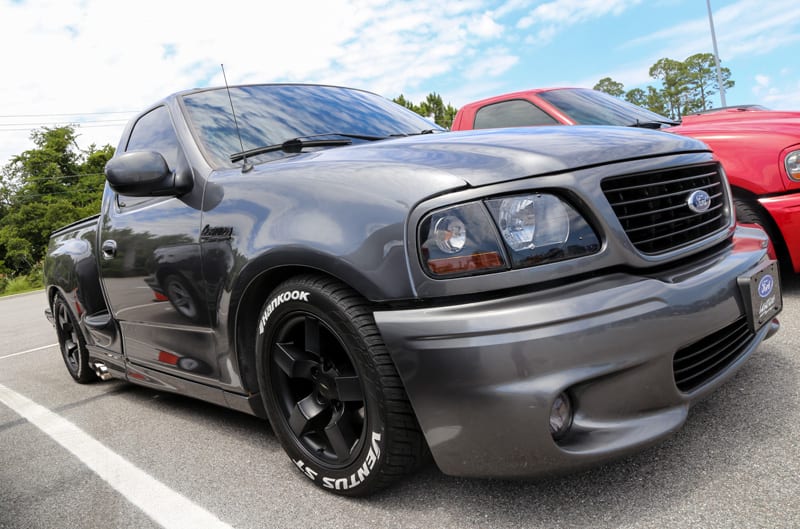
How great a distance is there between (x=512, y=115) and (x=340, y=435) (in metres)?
3.95

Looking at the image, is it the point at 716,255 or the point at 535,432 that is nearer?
the point at 535,432

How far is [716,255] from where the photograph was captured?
2053mm

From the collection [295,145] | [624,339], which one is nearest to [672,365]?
[624,339]

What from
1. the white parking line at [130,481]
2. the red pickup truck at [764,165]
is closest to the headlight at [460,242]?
the white parking line at [130,481]

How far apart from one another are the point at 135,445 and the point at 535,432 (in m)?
2.16

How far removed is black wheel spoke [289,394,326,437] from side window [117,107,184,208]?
4.06ft

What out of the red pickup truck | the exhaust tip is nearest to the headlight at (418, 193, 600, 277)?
the red pickup truck

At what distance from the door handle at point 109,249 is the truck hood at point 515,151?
146 cm

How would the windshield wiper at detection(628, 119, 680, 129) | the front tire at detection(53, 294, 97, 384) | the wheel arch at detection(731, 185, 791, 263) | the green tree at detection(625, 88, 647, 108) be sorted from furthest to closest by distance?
1. the green tree at detection(625, 88, 647, 108)
2. the windshield wiper at detection(628, 119, 680, 129)
3. the front tire at detection(53, 294, 97, 384)
4. the wheel arch at detection(731, 185, 791, 263)

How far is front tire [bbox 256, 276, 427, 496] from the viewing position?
1.81 m

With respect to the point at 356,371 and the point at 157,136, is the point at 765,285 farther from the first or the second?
the point at 157,136

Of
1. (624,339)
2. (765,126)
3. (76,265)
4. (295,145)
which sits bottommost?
(624,339)

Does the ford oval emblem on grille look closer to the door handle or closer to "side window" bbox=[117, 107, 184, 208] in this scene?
"side window" bbox=[117, 107, 184, 208]

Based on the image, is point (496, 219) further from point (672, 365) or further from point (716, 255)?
point (716, 255)
